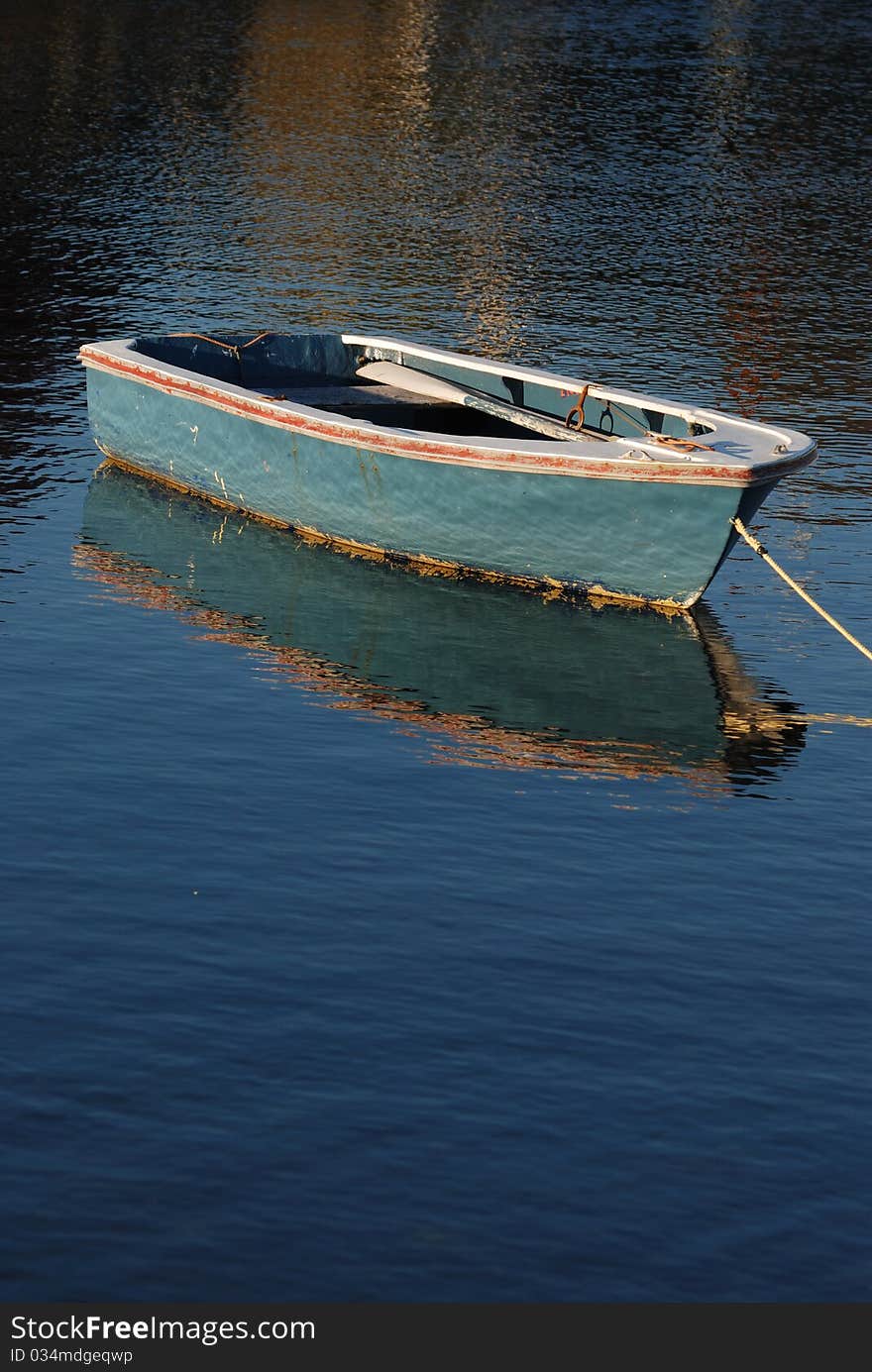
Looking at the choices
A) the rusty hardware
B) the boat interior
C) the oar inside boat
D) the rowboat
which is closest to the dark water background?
the rowboat

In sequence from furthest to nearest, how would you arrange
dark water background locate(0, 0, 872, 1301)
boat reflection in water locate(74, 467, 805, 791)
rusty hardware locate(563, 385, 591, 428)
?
rusty hardware locate(563, 385, 591, 428) → boat reflection in water locate(74, 467, 805, 791) → dark water background locate(0, 0, 872, 1301)

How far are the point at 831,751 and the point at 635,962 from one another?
17.0ft

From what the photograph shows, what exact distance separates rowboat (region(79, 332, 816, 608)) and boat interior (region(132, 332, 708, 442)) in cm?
3

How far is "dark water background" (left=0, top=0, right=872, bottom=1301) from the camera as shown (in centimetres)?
1277

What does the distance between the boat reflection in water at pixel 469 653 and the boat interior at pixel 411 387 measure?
2245mm

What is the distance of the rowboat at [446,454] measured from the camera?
2333cm

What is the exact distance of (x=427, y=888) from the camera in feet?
56.2

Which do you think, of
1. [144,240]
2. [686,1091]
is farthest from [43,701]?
[144,240]

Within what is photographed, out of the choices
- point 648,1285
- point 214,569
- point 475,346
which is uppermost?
point 475,346

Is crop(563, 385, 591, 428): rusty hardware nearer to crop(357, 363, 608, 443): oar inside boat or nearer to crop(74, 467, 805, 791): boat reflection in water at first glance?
crop(357, 363, 608, 443): oar inside boat

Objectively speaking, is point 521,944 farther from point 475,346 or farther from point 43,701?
point 475,346

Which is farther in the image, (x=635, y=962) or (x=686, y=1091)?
(x=635, y=962)

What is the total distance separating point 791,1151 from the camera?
1360 centimetres

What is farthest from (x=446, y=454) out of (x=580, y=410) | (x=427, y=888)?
(x=427, y=888)
